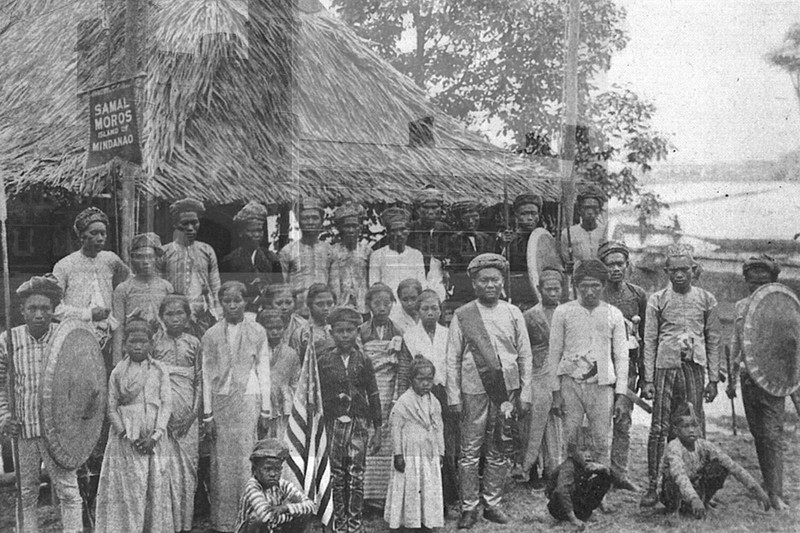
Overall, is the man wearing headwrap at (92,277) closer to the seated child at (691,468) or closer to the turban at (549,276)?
the turban at (549,276)

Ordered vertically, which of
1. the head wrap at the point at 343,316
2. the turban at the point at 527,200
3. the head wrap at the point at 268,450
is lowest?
the head wrap at the point at 268,450

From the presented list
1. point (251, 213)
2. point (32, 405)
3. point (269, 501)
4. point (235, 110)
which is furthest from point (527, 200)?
point (32, 405)

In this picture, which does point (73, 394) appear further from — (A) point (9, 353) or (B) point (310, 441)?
(B) point (310, 441)

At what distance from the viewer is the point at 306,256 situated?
19.1ft

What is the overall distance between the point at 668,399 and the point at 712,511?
27.0 inches

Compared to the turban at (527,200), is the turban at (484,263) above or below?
below

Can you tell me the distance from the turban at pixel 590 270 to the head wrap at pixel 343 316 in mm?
1336

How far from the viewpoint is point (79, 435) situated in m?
5.39

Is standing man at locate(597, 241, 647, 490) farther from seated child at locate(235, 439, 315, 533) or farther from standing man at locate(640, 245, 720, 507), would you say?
seated child at locate(235, 439, 315, 533)

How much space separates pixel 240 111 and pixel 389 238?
1.04 meters

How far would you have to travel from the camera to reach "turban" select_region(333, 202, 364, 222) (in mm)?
5898

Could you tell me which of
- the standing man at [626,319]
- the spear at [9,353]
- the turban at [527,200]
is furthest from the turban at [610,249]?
the spear at [9,353]

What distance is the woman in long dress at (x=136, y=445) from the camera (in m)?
5.44

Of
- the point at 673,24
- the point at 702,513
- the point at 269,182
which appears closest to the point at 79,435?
the point at 269,182
